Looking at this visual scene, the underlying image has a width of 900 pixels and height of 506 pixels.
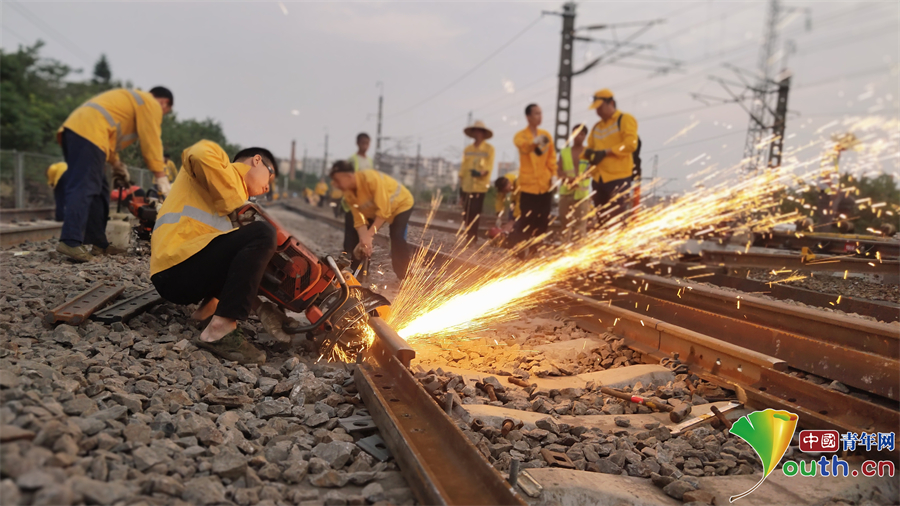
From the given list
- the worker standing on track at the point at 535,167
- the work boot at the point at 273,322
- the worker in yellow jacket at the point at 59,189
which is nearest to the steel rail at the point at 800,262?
the worker standing on track at the point at 535,167

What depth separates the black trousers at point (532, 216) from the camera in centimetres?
848

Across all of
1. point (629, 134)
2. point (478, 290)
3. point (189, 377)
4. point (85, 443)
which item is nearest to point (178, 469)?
point (85, 443)

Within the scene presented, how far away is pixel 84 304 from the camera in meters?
3.46

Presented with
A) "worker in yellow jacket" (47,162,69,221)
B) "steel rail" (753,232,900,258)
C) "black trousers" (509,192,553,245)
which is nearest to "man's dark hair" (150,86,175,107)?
"worker in yellow jacket" (47,162,69,221)

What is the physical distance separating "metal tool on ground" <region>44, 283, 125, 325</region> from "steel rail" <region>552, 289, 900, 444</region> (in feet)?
11.6

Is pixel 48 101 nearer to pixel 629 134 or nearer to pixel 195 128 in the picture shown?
pixel 195 128

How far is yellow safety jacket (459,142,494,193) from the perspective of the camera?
10188 millimetres

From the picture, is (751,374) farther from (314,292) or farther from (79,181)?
(79,181)

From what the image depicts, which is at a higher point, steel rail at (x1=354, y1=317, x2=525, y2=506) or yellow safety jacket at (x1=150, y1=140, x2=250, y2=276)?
yellow safety jacket at (x1=150, y1=140, x2=250, y2=276)

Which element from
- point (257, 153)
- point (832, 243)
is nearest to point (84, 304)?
point (257, 153)

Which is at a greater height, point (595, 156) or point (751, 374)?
point (595, 156)

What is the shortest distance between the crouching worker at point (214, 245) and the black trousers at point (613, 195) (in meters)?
5.49

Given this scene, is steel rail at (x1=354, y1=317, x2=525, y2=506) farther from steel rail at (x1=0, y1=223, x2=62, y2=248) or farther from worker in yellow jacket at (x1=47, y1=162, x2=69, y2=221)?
steel rail at (x1=0, y1=223, x2=62, y2=248)

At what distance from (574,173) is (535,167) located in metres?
1.63
